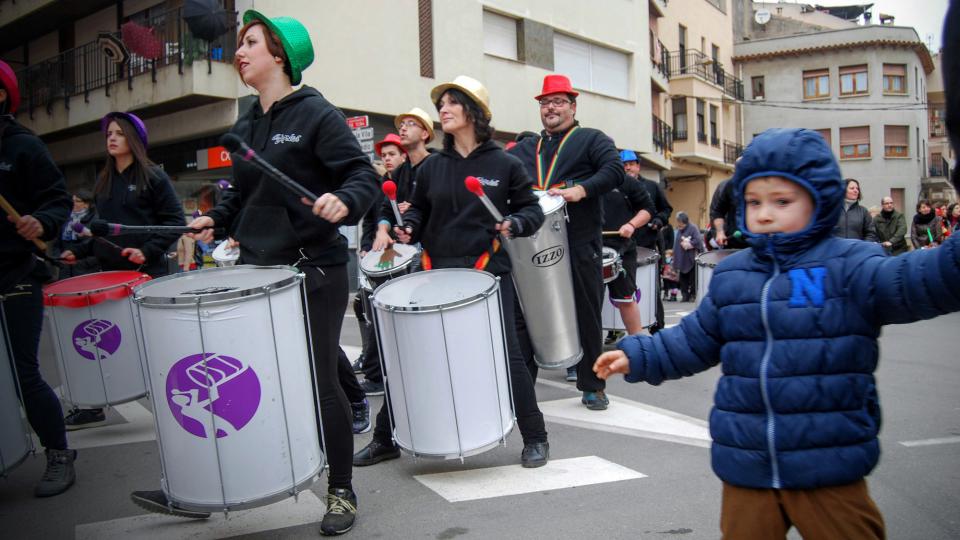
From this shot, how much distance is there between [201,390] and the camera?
3.02m

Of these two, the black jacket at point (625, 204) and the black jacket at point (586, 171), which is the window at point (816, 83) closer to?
the black jacket at point (625, 204)

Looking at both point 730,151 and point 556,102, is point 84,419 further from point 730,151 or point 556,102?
point 730,151

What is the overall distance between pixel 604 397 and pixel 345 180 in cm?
308

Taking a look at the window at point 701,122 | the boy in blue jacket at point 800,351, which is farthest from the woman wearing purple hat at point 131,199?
the window at point 701,122

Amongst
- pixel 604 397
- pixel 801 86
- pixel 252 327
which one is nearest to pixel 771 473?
pixel 252 327

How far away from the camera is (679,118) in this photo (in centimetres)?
3803

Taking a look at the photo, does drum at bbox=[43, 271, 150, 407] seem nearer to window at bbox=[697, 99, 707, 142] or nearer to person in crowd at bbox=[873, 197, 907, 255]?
person in crowd at bbox=[873, 197, 907, 255]

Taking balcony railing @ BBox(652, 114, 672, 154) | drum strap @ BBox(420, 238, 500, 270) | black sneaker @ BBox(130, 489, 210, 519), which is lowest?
black sneaker @ BBox(130, 489, 210, 519)

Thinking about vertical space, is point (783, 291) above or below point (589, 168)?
below

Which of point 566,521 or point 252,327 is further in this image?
point 566,521

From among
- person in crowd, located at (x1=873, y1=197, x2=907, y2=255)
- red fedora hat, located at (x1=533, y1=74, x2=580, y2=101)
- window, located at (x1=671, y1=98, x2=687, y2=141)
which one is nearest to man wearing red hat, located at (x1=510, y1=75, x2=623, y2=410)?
red fedora hat, located at (x1=533, y1=74, x2=580, y2=101)

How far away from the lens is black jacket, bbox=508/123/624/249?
18.4 feet

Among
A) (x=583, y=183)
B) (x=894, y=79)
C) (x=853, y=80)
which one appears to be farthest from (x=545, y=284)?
(x=894, y=79)

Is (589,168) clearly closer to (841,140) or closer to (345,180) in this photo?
(345,180)
